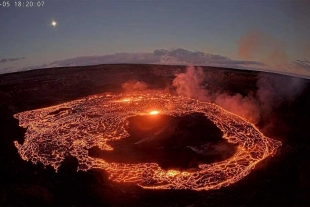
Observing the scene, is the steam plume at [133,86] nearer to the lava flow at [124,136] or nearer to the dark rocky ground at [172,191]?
the lava flow at [124,136]

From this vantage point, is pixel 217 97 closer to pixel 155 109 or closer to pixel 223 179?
pixel 155 109

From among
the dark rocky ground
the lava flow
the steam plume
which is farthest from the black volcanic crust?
the steam plume

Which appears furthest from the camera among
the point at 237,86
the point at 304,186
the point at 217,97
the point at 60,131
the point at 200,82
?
the point at 200,82

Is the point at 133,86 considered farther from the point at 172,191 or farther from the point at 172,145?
the point at 172,191

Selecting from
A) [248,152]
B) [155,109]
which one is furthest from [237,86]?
[248,152]

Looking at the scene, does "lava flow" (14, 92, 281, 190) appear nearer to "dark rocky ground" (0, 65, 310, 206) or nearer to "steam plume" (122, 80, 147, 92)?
"dark rocky ground" (0, 65, 310, 206)

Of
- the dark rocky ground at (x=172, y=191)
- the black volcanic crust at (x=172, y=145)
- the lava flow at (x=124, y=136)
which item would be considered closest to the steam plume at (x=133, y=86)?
the lava flow at (x=124, y=136)
